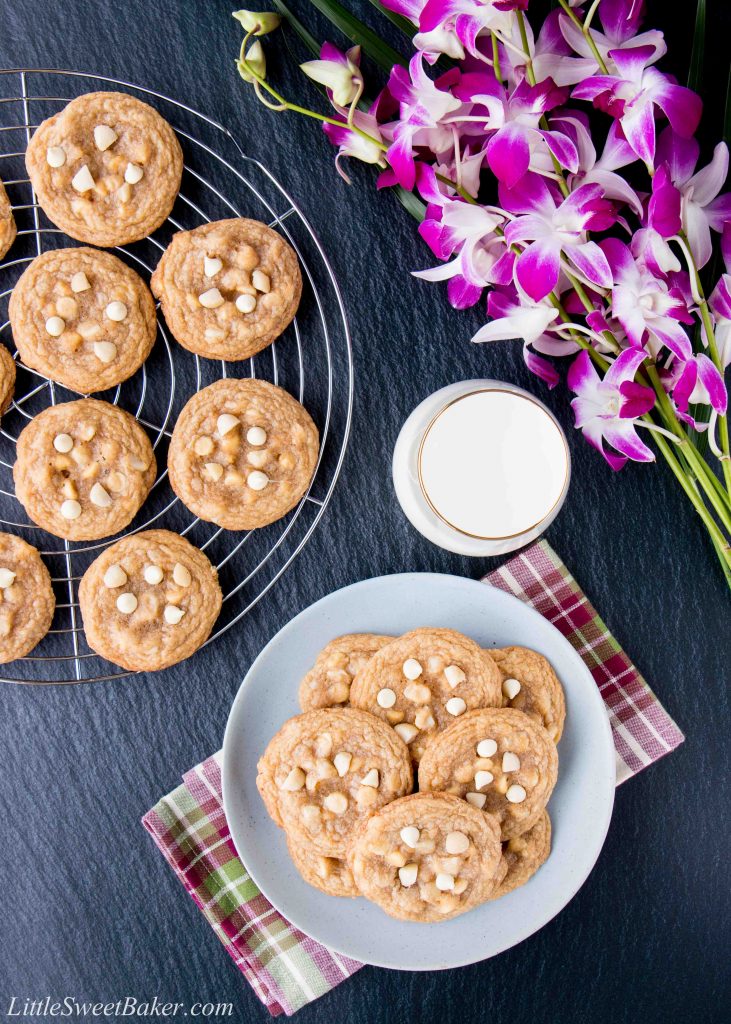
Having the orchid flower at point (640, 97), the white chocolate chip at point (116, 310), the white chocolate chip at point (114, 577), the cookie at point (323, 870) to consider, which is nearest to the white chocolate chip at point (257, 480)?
the white chocolate chip at point (114, 577)

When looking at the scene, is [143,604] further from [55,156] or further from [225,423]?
[55,156]

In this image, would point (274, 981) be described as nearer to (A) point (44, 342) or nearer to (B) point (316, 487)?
(B) point (316, 487)

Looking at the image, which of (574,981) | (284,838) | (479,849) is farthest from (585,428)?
(574,981)

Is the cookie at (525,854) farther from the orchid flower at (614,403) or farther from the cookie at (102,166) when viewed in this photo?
the cookie at (102,166)

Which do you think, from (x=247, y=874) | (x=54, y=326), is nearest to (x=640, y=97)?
(x=54, y=326)

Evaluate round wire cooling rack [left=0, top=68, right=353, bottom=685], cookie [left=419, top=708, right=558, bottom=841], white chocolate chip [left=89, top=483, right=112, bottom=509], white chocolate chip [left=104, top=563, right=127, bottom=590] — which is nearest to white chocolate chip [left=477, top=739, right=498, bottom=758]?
cookie [left=419, top=708, right=558, bottom=841]

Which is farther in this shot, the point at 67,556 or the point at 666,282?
the point at 67,556

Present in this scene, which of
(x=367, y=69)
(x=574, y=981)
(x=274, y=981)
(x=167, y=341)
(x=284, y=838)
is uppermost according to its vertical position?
(x=367, y=69)
